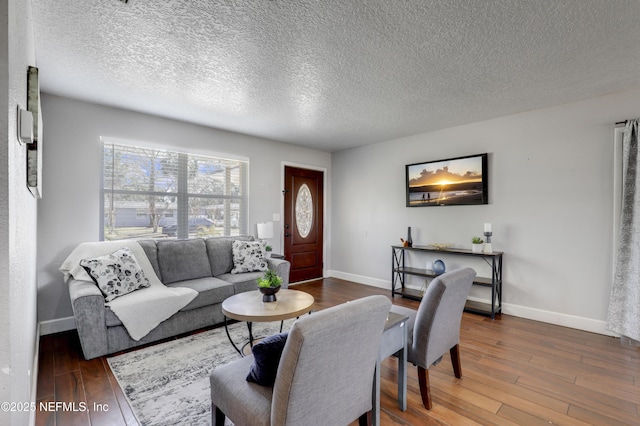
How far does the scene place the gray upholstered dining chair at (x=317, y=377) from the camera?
109cm

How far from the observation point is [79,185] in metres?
3.32

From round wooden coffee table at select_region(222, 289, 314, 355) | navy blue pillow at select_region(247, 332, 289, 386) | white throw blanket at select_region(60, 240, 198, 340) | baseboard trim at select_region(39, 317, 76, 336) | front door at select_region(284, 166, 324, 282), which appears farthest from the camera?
front door at select_region(284, 166, 324, 282)

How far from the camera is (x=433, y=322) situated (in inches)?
73.8

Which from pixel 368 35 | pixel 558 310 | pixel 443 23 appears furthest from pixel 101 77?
pixel 558 310

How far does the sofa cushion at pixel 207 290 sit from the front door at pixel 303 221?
2025 millimetres

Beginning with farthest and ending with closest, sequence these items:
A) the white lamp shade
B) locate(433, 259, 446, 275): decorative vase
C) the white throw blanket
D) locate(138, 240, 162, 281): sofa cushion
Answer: the white lamp shade < locate(433, 259, 446, 275): decorative vase < locate(138, 240, 162, 281): sofa cushion < the white throw blanket

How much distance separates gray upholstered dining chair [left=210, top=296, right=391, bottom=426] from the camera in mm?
1087

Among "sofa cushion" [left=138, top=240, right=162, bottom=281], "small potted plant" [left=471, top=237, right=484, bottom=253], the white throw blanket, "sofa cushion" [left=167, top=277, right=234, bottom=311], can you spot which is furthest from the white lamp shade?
"small potted plant" [left=471, top=237, right=484, bottom=253]

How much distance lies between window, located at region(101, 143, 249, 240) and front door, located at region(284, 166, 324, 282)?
2.97 ft

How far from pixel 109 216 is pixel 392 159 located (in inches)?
164

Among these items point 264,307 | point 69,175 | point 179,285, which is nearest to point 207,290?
point 179,285

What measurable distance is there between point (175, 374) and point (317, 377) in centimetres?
176

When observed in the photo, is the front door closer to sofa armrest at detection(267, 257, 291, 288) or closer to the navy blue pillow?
sofa armrest at detection(267, 257, 291, 288)

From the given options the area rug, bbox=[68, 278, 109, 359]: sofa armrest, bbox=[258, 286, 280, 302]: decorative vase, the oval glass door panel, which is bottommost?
the area rug
